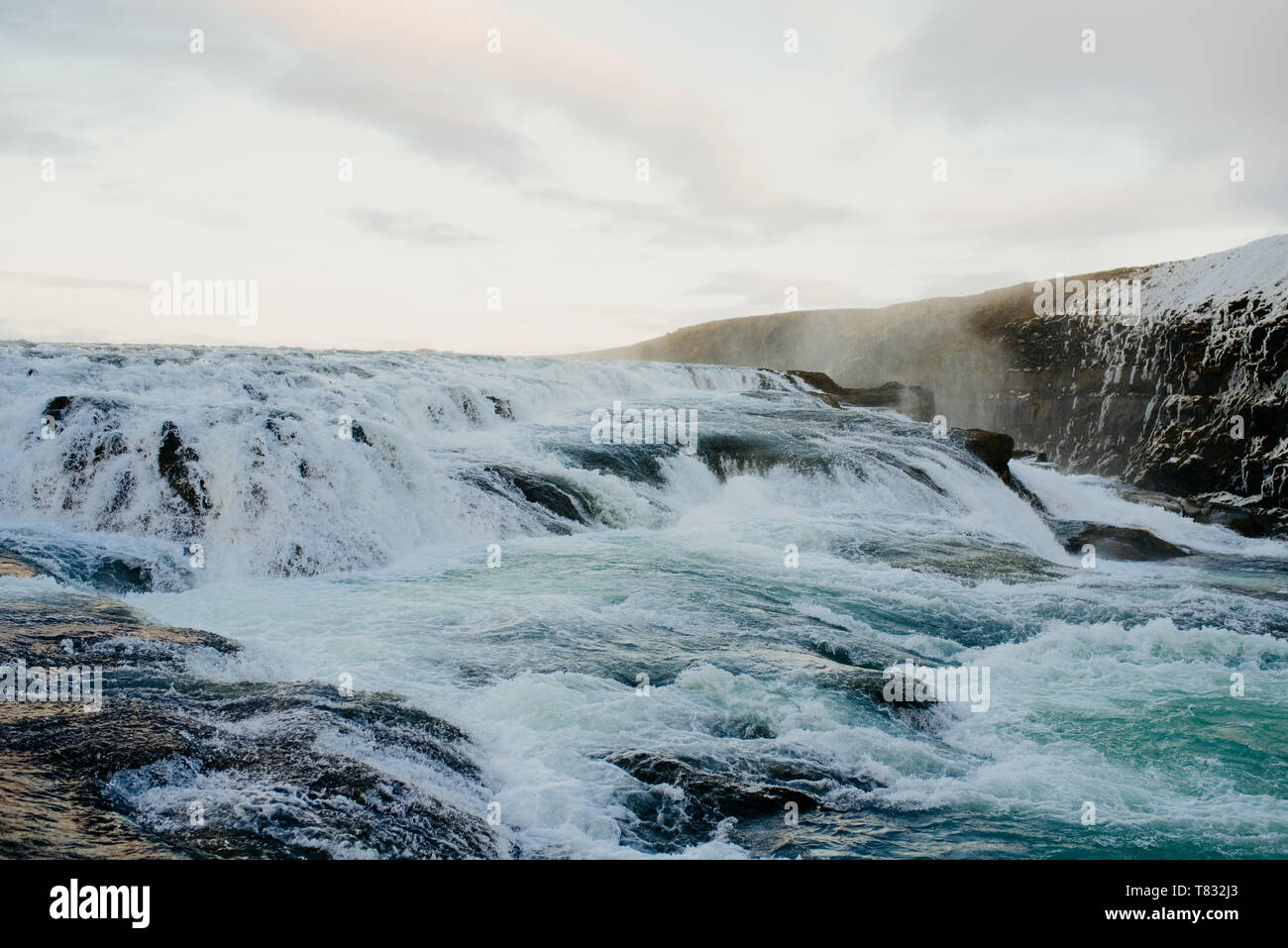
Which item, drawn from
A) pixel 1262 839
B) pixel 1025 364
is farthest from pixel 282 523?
pixel 1025 364

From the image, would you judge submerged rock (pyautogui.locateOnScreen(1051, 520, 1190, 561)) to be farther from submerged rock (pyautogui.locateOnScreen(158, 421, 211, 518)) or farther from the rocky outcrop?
submerged rock (pyautogui.locateOnScreen(158, 421, 211, 518))

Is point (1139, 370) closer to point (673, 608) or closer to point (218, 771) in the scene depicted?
point (673, 608)

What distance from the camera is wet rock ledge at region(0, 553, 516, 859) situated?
4.02 m

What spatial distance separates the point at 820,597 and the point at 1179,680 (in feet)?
13.2

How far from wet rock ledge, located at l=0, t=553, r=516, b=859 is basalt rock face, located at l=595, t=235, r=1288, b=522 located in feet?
75.6

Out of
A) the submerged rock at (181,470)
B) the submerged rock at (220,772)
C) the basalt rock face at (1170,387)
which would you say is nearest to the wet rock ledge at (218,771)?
the submerged rock at (220,772)

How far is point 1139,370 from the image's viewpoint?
103 ft

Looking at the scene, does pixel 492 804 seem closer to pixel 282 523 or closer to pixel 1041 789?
pixel 1041 789

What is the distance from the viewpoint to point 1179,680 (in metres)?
8.73

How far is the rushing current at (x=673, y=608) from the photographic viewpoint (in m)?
5.65

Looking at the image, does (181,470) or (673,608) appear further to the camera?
(181,470)

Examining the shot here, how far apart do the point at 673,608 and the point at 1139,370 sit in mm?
27921

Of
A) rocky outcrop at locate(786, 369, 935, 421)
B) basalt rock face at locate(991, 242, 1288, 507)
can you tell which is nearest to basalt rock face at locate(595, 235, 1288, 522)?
basalt rock face at locate(991, 242, 1288, 507)

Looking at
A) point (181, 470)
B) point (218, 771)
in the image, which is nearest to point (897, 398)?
point (181, 470)
